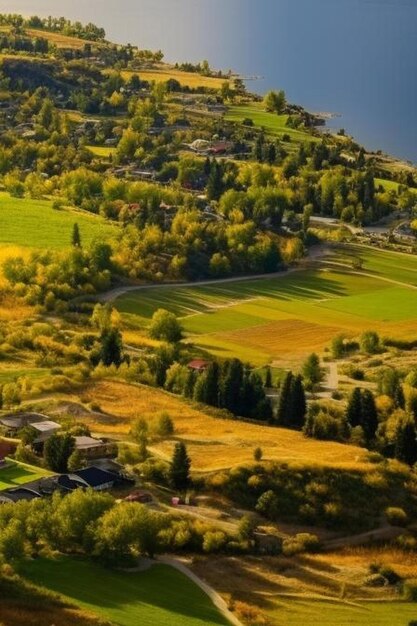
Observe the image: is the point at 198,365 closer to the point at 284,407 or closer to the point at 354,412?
the point at 284,407

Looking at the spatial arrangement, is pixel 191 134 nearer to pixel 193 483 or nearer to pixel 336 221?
pixel 336 221

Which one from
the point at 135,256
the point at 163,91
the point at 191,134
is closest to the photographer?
the point at 135,256

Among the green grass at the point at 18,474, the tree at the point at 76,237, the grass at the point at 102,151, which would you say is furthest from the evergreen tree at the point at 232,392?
the grass at the point at 102,151

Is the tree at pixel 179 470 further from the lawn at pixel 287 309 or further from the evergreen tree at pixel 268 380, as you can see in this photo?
the lawn at pixel 287 309

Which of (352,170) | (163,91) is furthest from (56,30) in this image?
(352,170)

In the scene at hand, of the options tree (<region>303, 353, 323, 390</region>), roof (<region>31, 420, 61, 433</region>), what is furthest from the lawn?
roof (<region>31, 420, 61, 433</region>)

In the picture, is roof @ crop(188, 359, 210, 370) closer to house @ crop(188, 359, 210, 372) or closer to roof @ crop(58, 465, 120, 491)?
house @ crop(188, 359, 210, 372)
